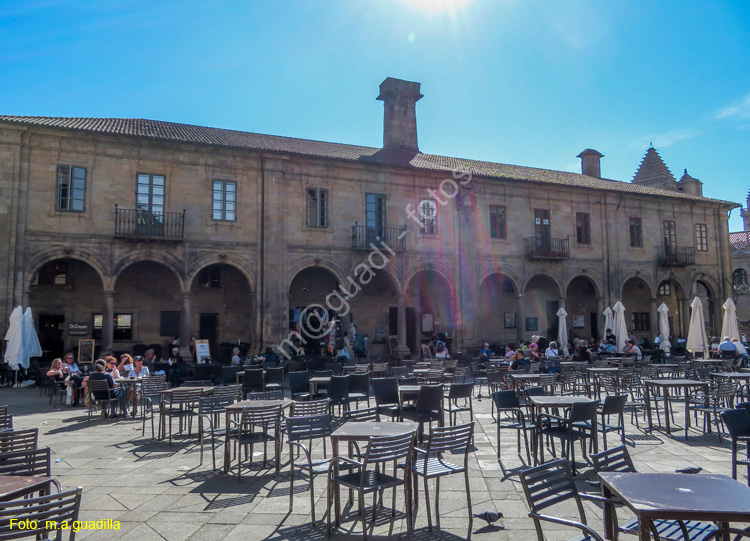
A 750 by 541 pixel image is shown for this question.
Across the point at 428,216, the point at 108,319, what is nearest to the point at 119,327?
the point at 108,319

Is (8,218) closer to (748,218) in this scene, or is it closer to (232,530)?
(232,530)

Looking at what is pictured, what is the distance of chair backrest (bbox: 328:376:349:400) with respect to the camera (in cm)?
981

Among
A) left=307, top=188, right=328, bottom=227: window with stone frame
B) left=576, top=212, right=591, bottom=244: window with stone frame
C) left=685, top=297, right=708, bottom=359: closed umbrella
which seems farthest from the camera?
left=576, top=212, right=591, bottom=244: window with stone frame

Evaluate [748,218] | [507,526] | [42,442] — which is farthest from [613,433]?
[748,218]

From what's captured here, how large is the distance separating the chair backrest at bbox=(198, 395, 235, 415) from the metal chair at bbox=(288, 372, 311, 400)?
9.51ft

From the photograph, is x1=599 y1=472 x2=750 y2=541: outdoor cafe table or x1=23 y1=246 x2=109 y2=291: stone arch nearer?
x1=599 y1=472 x2=750 y2=541: outdoor cafe table

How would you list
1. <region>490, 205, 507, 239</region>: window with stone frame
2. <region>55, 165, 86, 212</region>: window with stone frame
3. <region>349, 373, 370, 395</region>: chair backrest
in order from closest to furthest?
<region>349, 373, 370, 395</region>: chair backrest → <region>55, 165, 86, 212</region>: window with stone frame → <region>490, 205, 507, 239</region>: window with stone frame

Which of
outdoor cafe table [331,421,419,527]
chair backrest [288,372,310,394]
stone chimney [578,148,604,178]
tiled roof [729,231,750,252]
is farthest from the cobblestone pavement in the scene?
tiled roof [729,231,750,252]

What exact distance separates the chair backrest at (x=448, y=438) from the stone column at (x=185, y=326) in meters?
16.5

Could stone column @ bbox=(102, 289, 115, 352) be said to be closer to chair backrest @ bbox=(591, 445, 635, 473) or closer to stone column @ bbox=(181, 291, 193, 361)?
stone column @ bbox=(181, 291, 193, 361)

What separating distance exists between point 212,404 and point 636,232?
89.1ft

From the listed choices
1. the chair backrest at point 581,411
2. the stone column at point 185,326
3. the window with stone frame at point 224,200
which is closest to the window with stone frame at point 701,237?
the window with stone frame at point 224,200

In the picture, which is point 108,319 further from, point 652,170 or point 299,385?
point 652,170

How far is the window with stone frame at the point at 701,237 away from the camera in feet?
99.7
